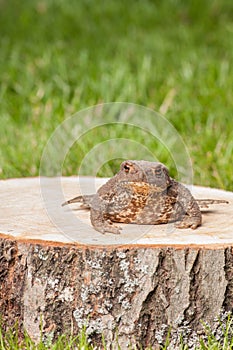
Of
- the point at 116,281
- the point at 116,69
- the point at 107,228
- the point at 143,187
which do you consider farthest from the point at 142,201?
the point at 116,69

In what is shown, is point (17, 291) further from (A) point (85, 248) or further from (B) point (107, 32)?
(B) point (107, 32)

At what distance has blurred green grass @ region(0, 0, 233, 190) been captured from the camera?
5.45 m

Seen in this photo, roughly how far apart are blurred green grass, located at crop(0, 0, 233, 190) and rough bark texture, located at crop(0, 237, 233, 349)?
197cm

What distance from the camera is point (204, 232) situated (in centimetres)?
314

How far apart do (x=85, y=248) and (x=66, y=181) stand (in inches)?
48.0

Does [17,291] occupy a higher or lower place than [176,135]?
lower

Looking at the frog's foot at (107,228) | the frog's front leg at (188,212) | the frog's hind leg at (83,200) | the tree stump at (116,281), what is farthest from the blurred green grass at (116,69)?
the tree stump at (116,281)

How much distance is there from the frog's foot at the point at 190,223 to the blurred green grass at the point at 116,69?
173 centimetres

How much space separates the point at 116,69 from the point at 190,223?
3.79 m

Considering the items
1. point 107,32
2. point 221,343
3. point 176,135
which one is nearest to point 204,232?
point 221,343

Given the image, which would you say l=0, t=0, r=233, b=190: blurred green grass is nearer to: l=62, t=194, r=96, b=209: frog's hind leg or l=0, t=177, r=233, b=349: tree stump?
l=62, t=194, r=96, b=209: frog's hind leg

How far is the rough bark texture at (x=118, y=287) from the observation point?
294cm

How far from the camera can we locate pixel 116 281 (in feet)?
9.72

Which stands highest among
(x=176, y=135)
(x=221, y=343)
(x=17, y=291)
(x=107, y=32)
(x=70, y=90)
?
(x=107, y=32)
